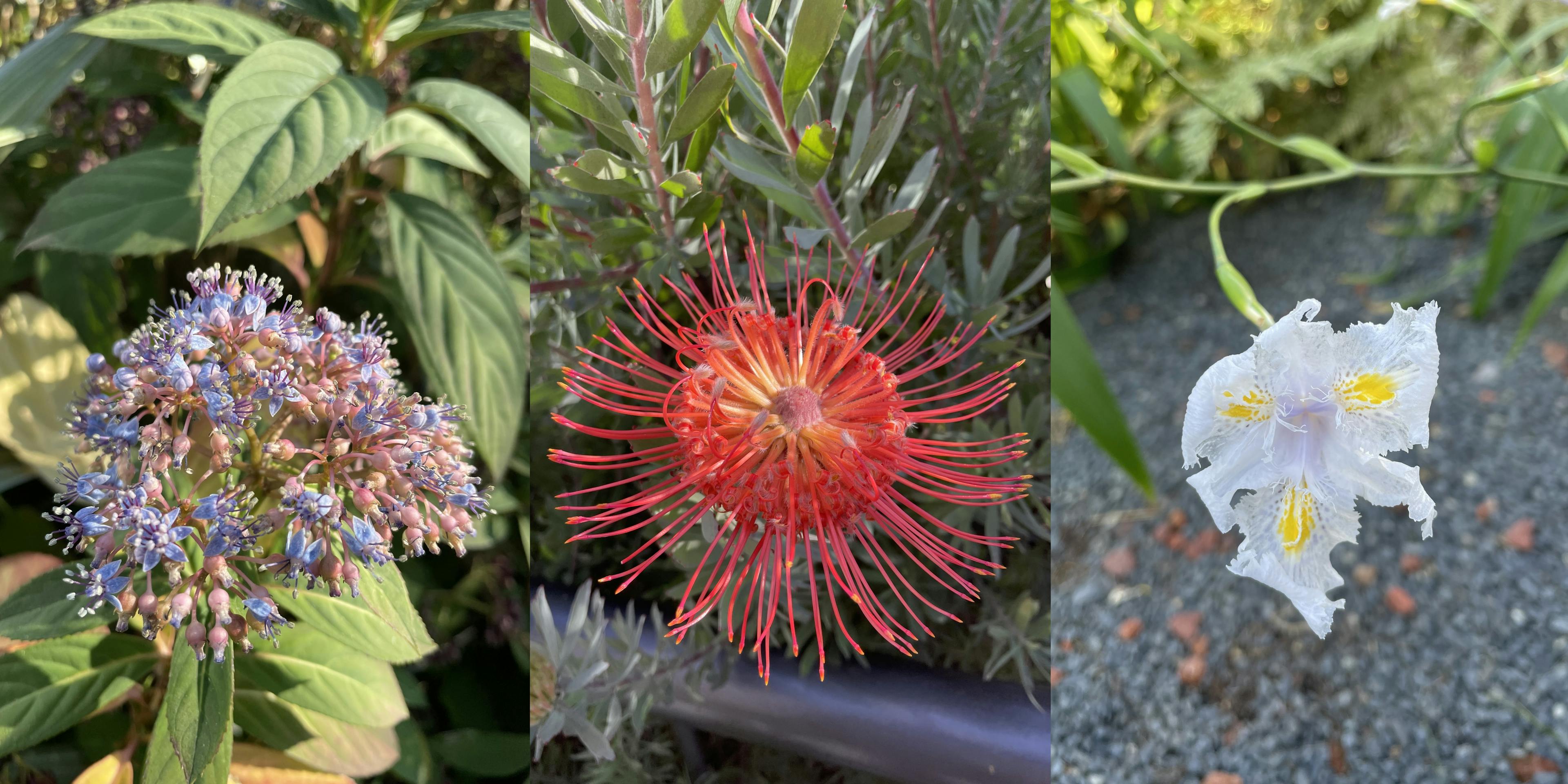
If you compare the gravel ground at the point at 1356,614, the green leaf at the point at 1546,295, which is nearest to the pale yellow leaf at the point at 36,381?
the gravel ground at the point at 1356,614

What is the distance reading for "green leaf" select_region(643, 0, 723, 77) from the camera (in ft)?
0.75

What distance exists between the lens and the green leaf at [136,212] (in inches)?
14.9

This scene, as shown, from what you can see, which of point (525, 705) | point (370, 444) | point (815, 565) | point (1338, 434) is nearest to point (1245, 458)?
point (1338, 434)

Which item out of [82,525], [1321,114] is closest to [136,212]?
[82,525]

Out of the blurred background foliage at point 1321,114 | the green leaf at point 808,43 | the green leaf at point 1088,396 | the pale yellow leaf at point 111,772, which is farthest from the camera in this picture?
the blurred background foliage at point 1321,114

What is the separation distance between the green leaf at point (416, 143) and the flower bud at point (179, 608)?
25 cm

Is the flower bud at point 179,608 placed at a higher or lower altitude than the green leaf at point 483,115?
lower

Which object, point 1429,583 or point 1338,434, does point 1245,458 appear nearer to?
point 1338,434

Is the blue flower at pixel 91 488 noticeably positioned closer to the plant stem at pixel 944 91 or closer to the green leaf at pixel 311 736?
the green leaf at pixel 311 736

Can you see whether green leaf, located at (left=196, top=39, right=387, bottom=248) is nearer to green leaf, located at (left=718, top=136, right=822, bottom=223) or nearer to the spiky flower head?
the spiky flower head

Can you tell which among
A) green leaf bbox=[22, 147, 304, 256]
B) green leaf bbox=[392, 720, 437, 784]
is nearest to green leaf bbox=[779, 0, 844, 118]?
green leaf bbox=[22, 147, 304, 256]

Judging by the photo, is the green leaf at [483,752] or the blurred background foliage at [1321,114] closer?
the green leaf at [483,752]

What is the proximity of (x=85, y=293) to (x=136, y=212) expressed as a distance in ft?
0.38

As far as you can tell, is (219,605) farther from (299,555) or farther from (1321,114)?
(1321,114)
